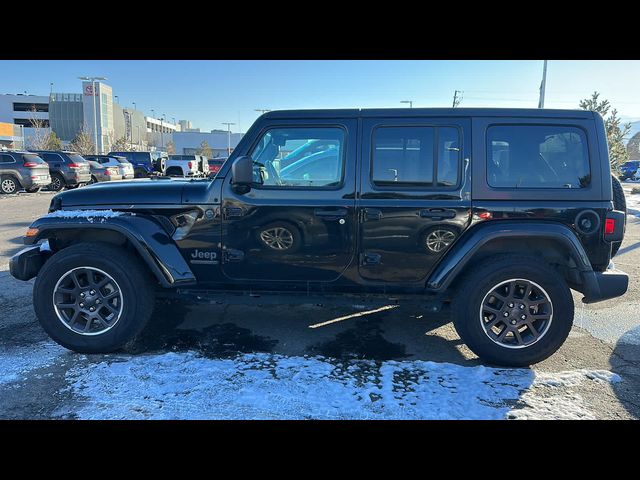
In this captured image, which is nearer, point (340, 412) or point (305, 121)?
point (340, 412)

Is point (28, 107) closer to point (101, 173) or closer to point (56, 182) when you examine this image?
point (101, 173)

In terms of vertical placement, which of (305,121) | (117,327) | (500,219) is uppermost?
(305,121)

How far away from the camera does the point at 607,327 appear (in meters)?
4.39

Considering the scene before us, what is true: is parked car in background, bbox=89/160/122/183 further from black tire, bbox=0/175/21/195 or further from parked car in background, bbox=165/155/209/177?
black tire, bbox=0/175/21/195

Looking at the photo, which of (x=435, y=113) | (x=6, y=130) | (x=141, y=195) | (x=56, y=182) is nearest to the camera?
(x=435, y=113)

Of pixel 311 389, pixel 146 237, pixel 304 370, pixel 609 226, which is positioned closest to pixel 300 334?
pixel 304 370

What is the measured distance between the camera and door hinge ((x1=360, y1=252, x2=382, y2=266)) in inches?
140

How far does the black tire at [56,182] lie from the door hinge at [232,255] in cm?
1863

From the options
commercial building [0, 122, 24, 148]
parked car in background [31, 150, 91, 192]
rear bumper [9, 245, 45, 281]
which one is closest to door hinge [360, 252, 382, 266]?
rear bumper [9, 245, 45, 281]

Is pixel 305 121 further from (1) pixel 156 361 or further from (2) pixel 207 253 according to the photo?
(1) pixel 156 361

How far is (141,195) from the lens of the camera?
145 inches

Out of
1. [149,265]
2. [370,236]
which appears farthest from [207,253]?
[370,236]

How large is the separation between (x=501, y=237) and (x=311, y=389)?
1946mm

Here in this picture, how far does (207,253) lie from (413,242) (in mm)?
1790
